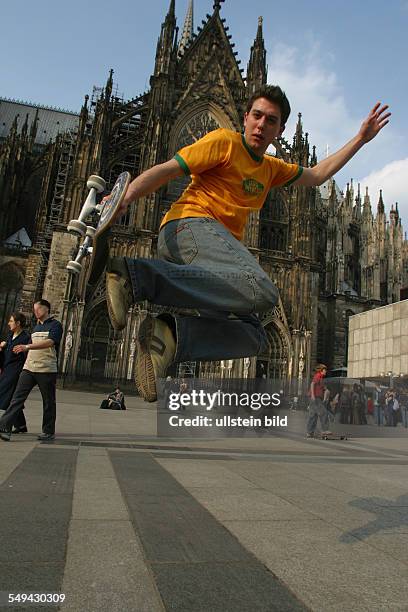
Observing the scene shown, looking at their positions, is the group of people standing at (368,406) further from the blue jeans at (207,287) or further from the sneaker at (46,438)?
the blue jeans at (207,287)

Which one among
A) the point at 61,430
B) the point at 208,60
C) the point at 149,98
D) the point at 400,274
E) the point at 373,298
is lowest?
the point at 61,430

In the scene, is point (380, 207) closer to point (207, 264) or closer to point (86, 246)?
point (207, 264)

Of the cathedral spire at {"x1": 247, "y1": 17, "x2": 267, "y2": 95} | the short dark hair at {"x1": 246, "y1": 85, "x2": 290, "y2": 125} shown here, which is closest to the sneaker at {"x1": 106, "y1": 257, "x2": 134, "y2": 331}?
the short dark hair at {"x1": 246, "y1": 85, "x2": 290, "y2": 125}

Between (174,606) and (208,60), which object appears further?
(208,60)

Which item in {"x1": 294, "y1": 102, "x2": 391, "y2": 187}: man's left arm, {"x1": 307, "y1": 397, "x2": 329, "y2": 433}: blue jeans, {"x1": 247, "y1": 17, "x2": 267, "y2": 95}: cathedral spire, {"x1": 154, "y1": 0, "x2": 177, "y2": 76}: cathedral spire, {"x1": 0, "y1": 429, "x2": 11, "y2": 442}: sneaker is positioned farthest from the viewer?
{"x1": 247, "y1": 17, "x2": 267, "y2": 95}: cathedral spire

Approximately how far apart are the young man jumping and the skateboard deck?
0.16ft

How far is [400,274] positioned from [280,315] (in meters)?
17.6

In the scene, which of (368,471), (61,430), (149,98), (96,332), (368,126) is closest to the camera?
(368,126)

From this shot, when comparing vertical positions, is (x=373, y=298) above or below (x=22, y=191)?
below

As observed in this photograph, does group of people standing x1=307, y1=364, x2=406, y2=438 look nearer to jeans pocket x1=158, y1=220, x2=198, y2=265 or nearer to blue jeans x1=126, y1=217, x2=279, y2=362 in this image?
blue jeans x1=126, y1=217, x2=279, y2=362

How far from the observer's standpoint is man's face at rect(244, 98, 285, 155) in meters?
2.47

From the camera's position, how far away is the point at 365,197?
141 feet

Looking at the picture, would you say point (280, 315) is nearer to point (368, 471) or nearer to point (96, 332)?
point (96, 332)

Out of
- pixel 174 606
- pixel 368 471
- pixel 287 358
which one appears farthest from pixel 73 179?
pixel 174 606
